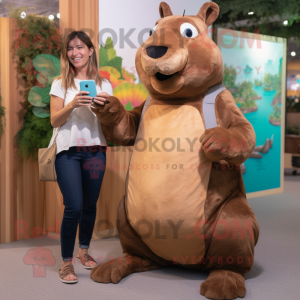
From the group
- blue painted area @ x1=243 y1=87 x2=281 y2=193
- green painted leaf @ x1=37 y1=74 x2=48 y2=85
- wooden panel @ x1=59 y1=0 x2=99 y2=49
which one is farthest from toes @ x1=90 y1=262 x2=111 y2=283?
blue painted area @ x1=243 y1=87 x2=281 y2=193

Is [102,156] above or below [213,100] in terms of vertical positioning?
below

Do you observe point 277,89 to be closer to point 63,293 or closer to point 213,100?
point 213,100

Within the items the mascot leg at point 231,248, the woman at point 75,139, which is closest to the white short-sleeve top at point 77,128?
the woman at point 75,139

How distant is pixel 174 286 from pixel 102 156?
33.7 inches

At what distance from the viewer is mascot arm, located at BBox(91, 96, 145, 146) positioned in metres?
2.25

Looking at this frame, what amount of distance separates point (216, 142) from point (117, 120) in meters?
0.65

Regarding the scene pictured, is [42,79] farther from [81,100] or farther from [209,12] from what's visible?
[209,12]

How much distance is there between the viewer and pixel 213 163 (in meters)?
2.19

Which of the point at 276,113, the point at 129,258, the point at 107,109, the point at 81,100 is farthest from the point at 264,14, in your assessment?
the point at 129,258

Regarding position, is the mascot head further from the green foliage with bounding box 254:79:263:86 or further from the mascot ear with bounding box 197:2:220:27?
the green foliage with bounding box 254:79:263:86

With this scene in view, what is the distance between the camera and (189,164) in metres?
2.13

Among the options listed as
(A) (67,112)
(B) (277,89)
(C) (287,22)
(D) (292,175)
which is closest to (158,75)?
(A) (67,112)

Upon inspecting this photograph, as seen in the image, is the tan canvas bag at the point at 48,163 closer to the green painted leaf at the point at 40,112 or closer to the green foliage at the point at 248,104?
the green painted leaf at the point at 40,112

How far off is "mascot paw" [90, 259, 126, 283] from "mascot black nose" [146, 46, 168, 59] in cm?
121
